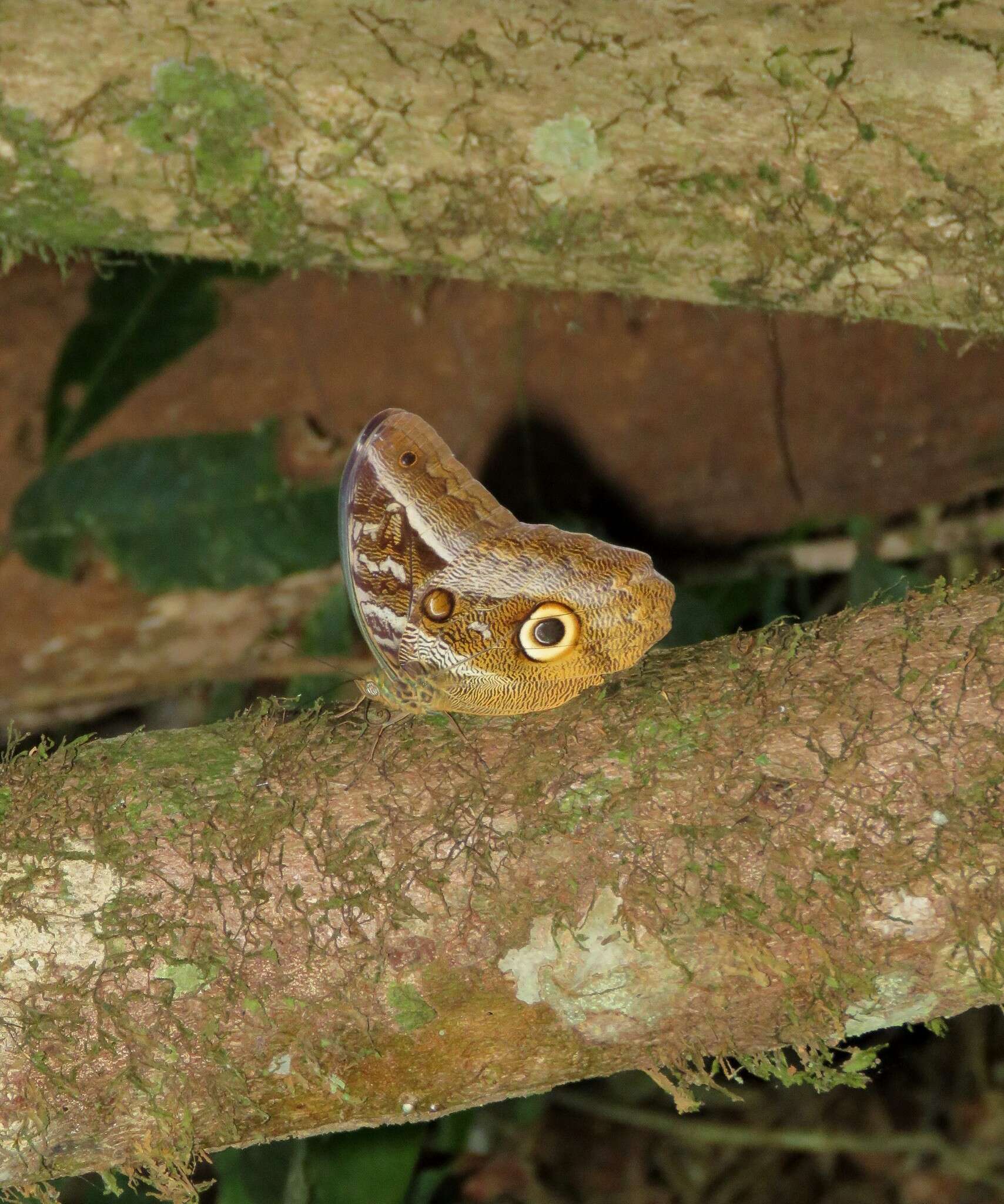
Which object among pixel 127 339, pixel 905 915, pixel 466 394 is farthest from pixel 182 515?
pixel 905 915

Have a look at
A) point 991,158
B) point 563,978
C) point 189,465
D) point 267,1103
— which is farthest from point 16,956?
point 991,158

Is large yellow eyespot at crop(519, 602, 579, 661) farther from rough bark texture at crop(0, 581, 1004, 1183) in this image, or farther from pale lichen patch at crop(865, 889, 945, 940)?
pale lichen patch at crop(865, 889, 945, 940)

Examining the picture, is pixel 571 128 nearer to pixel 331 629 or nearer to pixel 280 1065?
pixel 331 629

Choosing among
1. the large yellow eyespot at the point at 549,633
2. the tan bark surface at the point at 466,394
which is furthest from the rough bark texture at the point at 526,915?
the tan bark surface at the point at 466,394

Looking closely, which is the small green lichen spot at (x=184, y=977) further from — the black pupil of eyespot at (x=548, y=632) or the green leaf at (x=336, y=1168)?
the green leaf at (x=336, y=1168)

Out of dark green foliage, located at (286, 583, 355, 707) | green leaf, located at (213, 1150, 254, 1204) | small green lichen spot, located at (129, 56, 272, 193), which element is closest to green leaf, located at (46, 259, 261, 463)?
dark green foliage, located at (286, 583, 355, 707)

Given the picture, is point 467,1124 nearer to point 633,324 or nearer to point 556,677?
point 556,677
